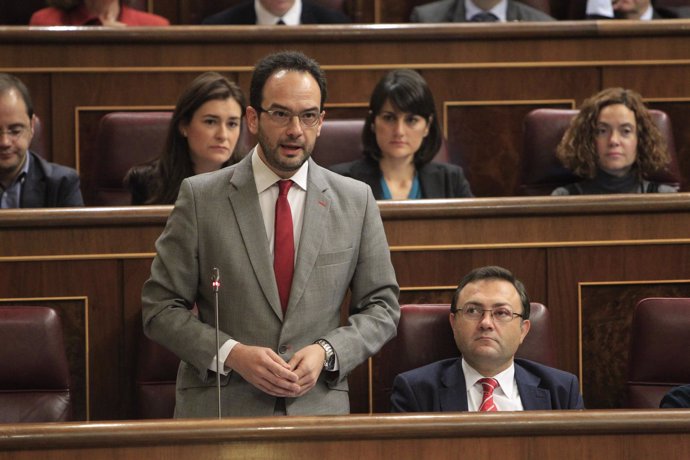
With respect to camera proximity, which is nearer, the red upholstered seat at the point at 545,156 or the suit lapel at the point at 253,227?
the suit lapel at the point at 253,227

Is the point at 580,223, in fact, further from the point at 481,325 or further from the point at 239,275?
the point at 239,275

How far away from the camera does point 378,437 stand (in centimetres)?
89

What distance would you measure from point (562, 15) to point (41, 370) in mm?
1373

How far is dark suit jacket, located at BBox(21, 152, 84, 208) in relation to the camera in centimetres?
158

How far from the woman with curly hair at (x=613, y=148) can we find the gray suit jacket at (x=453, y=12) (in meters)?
0.40

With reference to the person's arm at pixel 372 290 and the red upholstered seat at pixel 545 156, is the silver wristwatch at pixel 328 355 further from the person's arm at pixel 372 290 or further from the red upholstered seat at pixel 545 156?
the red upholstered seat at pixel 545 156

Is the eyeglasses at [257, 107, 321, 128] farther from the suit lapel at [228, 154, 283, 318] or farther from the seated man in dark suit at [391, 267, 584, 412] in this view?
the seated man in dark suit at [391, 267, 584, 412]

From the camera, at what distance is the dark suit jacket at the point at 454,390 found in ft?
4.08

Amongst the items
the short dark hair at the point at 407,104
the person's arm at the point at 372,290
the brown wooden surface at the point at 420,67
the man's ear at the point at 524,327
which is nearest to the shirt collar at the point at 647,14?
the brown wooden surface at the point at 420,67

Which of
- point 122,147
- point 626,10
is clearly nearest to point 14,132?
point 122,147

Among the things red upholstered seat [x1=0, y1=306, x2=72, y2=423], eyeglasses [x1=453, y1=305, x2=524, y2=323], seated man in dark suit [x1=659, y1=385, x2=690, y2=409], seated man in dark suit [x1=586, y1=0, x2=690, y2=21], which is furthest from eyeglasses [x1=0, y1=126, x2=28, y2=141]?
seated man in dark suit [x1=586, y1=0, x2=690, y2=21]

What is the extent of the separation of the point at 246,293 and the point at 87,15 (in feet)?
3.52

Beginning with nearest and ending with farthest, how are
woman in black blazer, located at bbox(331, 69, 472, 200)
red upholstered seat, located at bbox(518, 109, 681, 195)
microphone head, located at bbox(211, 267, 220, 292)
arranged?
microphone head, located at bbox(211, 267, 220, 292) → woman in black blazer, located at bbox(331, 69, 472, 200) → red upholstered seat, located at bbox(518, 109, 681, 195)

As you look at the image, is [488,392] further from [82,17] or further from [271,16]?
[82,17]
